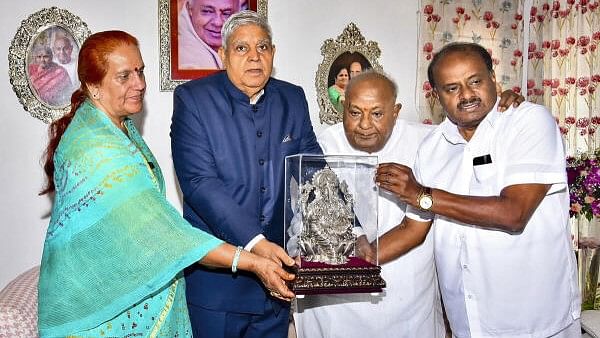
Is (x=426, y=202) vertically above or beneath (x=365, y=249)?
above

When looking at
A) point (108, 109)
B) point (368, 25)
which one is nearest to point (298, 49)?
point (368, 25)

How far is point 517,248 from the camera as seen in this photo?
2.60 meters

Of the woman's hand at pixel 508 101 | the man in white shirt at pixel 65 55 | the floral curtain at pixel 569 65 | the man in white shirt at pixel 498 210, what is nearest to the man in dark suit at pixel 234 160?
the man in white shirt at pixel 498 210

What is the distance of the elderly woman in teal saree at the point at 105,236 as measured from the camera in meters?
2.33

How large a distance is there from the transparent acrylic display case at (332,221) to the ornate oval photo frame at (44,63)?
3202 millimetres

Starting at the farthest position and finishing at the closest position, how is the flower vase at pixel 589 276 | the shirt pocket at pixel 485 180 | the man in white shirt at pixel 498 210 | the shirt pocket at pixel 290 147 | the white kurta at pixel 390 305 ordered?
1. the flower vase at pixel 589 276
2. the white kurta at pixel 390 305
3. the shirt pocket at pixel 290 147
4. the shirt pocket at pixel 485 180
5. the man in white shirt at pixel 498 210

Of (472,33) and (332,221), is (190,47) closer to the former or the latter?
(472,33)

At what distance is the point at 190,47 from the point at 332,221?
3.29 m

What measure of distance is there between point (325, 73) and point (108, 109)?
3548mm

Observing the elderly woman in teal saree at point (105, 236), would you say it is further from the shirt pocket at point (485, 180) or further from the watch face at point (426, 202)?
the shirt pocket at point (485, 180)

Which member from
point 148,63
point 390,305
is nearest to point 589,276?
point 390,305

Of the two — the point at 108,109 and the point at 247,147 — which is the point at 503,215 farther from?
the point at 108,109

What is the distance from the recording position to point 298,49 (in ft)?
19.2

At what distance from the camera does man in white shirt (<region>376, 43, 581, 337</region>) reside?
254 cm
